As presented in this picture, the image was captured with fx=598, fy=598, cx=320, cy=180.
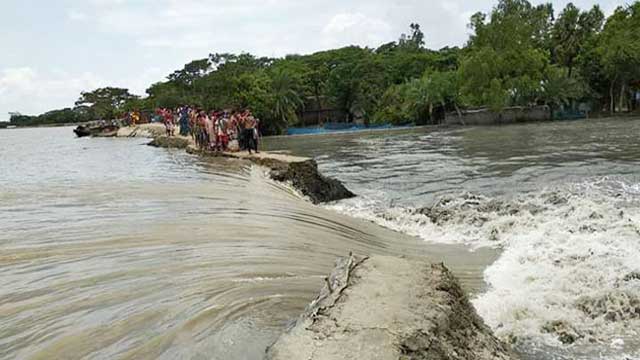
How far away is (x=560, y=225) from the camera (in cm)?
962

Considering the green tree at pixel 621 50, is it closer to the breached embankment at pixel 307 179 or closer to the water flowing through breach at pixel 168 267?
the breached embankment at pixel 307 179

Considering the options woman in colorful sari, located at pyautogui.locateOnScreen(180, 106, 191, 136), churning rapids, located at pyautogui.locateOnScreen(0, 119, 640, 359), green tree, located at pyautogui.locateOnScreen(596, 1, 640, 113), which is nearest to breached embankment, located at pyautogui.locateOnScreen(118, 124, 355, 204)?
churning rapids, located at pyautogui.locateOnScreen(0, 119, 640, 359)

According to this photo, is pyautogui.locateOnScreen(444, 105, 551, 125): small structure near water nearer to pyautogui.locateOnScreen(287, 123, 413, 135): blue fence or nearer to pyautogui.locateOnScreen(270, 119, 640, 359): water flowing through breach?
pyautogui.locateOnScreen(287, 123, 413, 135): blue fence

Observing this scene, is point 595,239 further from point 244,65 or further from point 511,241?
point 244,65

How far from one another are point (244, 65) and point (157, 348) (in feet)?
249

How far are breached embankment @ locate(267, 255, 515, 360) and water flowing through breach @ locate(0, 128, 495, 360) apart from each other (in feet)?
2.19

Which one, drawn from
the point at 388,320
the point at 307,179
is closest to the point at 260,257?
the point at 388,320

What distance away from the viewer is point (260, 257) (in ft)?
22.8

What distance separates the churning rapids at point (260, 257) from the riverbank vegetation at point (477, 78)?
4140 centimetres

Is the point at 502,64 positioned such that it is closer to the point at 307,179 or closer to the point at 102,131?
the point at 102,131

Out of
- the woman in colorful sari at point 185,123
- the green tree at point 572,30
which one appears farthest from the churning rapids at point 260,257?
the green tree at point 572,30

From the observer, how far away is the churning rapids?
195 inches

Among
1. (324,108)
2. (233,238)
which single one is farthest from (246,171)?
(324,108)

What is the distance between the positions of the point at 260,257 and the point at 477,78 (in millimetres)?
51562
